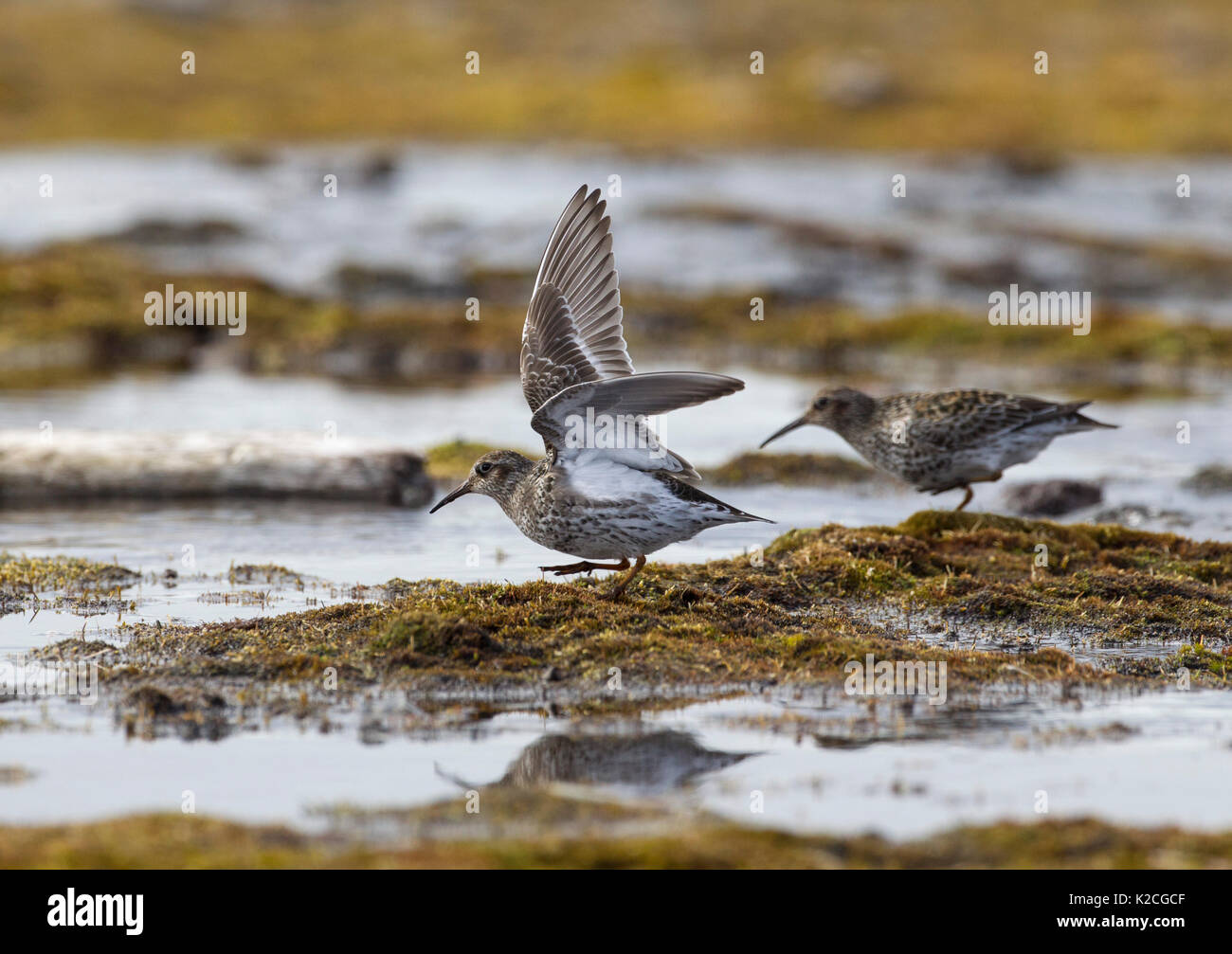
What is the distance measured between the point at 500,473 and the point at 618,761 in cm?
435

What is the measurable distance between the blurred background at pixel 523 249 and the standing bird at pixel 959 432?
164 cm

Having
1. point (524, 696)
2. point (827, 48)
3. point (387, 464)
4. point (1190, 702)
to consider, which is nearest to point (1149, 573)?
point (1190, 702)

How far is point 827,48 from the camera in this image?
11056 centimetres

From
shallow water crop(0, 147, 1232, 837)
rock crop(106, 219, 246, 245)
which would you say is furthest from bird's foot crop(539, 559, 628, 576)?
rock crop(106, 219, 246, 245)

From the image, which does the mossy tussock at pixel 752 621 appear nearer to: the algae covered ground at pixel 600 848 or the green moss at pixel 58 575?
the green moss at pixel 58 575

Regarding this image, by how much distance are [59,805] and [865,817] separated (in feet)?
14.0

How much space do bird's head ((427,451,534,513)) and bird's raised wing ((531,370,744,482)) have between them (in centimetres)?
103

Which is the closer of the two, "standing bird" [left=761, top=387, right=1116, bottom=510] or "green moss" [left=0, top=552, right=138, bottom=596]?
"green moss" [left=0, top=552, right=138, bottom=596]

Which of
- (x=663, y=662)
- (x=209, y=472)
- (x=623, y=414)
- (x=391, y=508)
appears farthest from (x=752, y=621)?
(x=209, y=472)

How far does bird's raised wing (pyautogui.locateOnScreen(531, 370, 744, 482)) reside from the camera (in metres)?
10.4

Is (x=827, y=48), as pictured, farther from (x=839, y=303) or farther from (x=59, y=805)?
(x=59, y=805)

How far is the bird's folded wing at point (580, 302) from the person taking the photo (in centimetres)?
1234

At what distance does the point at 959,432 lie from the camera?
1502 cm

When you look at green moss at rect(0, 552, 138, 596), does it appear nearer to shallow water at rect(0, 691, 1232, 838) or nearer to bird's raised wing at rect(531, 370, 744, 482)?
shallow water at rect(0, 691, 1232, 838)
